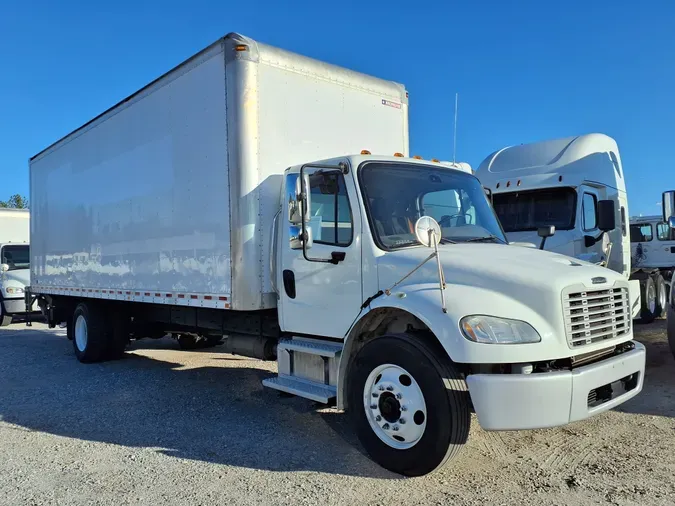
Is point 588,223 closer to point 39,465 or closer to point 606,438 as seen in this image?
point 606,438

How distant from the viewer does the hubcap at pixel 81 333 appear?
9141mm

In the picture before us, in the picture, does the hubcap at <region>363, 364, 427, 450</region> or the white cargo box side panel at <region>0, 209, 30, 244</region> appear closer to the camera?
the hubcap at <region>363, 364, 427, 450</region>

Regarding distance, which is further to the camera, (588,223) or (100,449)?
(588,223)

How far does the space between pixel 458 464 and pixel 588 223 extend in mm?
6066

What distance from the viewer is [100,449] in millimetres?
4910

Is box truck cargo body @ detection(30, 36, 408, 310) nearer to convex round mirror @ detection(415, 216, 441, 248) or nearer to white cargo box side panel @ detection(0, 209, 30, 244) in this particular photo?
convex round mirror @ detection(415, 216, 441, 248)

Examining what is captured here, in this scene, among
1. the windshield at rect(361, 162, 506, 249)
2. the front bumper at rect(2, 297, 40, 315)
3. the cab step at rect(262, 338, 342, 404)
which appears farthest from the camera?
the front bumper at rect(2, 297, 40, 315)

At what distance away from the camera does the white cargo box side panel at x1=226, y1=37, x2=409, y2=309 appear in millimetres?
5422

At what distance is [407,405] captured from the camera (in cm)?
396

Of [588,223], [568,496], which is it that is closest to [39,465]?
[568,496]

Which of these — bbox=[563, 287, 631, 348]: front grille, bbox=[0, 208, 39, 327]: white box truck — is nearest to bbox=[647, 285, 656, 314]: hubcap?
bbox=[563, 287, 631, 348]: front grille

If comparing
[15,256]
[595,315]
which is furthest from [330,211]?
[15,256]

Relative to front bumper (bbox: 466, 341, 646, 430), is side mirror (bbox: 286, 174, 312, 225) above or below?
above

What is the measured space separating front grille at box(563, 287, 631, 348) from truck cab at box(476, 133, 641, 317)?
446 centimetres
